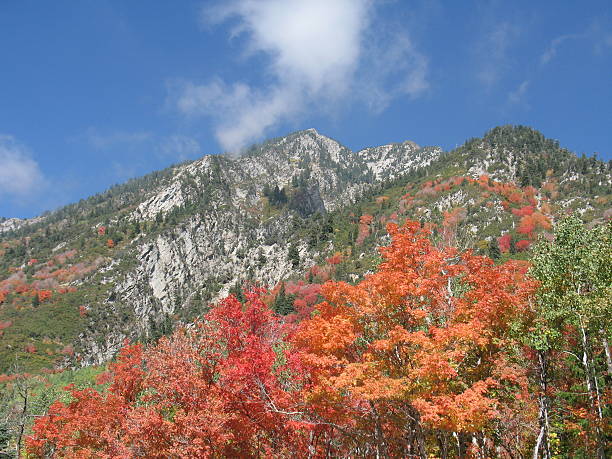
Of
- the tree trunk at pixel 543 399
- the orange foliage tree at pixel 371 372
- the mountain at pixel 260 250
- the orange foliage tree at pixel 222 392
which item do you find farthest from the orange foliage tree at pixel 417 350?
the mountain at pixel 260 250

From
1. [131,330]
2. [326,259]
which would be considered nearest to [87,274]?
[131,330]

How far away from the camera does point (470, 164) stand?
561 feet

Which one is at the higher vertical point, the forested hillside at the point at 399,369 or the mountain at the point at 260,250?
the mountain at the point at 260,250

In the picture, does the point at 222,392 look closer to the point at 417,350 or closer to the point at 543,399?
the point at 417,350

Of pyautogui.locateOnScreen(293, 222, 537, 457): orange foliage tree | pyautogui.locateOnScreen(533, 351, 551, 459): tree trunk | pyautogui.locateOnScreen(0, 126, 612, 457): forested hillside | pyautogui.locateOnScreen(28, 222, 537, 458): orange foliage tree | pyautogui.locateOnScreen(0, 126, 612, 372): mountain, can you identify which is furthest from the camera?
pyautogui.locateOnScreen(0, 126, 612, 372): mountain

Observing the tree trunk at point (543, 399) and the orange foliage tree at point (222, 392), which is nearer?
the tree trunk at point (543, 399)

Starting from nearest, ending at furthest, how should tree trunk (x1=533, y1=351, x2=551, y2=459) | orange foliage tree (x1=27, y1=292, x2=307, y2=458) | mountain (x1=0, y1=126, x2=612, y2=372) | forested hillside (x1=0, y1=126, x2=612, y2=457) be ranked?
forested hillside (x1=0, y1=126, x2=612, y2=457) → tree trunk (x1=533, y1=351, x2=551, y2=459) → orange foliage tree (x1=27, y1=292, x2=307, y2=458) → mountain (x1=0, y1=126, x2=612, y2=372)

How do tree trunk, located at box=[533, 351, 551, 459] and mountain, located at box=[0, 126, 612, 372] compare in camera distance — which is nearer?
tree trunk, located at box=[533, 351, 551, 459]

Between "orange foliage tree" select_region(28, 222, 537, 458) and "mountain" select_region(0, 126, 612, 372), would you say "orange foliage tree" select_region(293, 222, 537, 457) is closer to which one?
"orange foliage tree" select_region(28, 222, 537, 458)

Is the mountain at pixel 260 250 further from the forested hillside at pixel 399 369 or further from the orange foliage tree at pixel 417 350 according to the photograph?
the orange foliage tree at pixel 417 350

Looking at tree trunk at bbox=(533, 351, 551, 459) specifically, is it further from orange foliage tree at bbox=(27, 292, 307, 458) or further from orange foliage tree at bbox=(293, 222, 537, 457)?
orange foliage tree at bbox=(27, 292, 307, 458)

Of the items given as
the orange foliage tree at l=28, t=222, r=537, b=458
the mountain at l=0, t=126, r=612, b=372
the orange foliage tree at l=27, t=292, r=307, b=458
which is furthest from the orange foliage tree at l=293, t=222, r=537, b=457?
the mountain at l=0, t=126, r=612, b=372

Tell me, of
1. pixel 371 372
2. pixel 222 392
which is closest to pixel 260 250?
pixel 222 392

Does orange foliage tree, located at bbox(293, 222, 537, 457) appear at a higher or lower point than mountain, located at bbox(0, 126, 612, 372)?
lower
